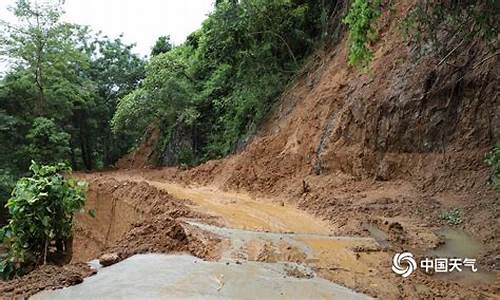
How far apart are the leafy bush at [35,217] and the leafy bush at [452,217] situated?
18.9 ft

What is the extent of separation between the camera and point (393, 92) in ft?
36.3

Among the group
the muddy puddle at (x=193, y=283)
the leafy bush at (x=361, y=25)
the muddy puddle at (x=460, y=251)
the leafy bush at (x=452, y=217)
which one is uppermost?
the leafy bush at (x=361, y=25)

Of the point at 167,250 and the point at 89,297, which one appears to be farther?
the point at 167,250

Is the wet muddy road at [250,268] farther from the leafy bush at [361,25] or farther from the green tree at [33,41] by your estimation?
the green tree at [33,41]

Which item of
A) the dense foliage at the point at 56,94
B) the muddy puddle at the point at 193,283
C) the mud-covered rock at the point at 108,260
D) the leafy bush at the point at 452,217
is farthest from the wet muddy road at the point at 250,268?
the dense foliage at the point at 56,94

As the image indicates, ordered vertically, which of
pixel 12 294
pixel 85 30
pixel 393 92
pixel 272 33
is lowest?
pixel 12 294

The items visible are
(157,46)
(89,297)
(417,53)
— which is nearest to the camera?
(89,297)

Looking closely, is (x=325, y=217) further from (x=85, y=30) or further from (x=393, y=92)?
(x=85, y=30)

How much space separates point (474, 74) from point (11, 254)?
8642mm

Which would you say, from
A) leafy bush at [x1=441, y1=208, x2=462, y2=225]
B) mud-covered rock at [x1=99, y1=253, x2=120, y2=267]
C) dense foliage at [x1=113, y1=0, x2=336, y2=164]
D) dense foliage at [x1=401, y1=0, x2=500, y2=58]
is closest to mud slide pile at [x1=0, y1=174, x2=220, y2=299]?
mud-covered rock at [x1=99, y1=253, x2=120, y2=267]

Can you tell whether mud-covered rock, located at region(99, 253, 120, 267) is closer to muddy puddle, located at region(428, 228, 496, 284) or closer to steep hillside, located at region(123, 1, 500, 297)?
steep hillside, located at region(123, 1, 500, 297)

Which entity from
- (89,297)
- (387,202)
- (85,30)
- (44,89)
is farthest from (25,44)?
(89,297)

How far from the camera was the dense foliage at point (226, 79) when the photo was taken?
53.7ft

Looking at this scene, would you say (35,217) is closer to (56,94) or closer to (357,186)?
(357,186)
